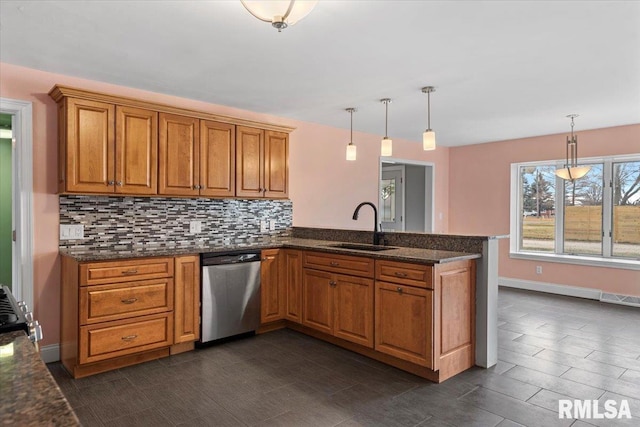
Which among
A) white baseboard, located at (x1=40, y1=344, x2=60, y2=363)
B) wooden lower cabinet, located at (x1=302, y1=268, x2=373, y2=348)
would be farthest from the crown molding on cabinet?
white baseboard, located at (x1=40, y1=344, x2=60, y2=363)

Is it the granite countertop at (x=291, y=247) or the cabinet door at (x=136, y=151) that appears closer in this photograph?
the granite countertop at (x=291, y=247)

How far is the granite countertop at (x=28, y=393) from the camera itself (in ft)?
2.23

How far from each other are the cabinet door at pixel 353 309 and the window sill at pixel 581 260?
401cm

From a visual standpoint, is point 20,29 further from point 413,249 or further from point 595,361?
point 595,361

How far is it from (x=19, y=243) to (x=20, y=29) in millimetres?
1588

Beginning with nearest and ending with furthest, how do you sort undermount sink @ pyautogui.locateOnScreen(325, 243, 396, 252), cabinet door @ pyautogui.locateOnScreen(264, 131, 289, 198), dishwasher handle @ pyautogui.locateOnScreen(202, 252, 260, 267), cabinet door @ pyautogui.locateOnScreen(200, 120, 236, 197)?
dishwasher handle @ pyautogui.locateOnScreen(202, 252, 260, 267) → undermount sink @ pyautogui.locateOnScreen(325, 243, 396, 252) → cabinet door @ pyautogui.locateOnScreen(200, 120, 236, 197) → cabinet door @ pyautogui.locateOnScreen(264, 131, 289, 198)

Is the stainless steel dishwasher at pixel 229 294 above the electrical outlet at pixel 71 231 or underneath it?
underneath

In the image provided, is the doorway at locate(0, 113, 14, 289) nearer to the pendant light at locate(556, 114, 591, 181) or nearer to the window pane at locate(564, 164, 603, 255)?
the pendant light at locate(556, 114, 591, 181)

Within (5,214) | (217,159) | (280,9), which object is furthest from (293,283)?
(5,214)

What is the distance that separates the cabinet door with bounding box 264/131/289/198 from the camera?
168 inches

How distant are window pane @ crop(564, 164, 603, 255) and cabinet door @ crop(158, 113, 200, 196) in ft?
17.2

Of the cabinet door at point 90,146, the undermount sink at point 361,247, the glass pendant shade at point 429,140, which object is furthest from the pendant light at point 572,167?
the cabinet door at point 90,146

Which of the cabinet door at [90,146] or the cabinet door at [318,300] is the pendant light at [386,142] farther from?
the cabinet door at [90,146]

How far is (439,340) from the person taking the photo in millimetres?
2766
